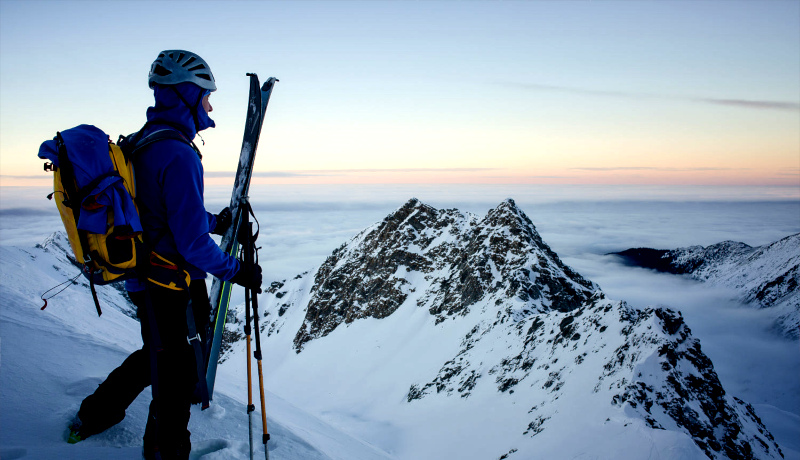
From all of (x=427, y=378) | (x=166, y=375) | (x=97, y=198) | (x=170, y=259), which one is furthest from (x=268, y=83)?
(x=427, y=378)

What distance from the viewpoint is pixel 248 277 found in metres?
4.37

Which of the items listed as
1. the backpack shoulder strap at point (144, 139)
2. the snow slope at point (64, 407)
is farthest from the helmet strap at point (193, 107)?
the snow slope at point (64, 407)

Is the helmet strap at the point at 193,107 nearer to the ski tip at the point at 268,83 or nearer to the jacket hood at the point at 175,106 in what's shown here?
the jacket hood at the point at 175,106

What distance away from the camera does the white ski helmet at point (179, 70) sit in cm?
385

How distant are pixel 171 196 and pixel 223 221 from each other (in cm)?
163

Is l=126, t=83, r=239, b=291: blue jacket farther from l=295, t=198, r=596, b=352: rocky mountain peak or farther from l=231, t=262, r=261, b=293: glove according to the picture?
l=295, t=198, r=596, b=352: rocky mountain peak

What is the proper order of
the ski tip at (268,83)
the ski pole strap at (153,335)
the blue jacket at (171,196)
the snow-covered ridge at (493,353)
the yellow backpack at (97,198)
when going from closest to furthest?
the yellow backpack at (97,198)
the blue jacket at (171,196)
the ski pole strap at (153,335)
the ski tip at (268,83)
the snow-covered ridge at (493,353)

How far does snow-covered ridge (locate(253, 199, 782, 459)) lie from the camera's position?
16250 millimetres

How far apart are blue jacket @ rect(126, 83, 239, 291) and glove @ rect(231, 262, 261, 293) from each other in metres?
0.41

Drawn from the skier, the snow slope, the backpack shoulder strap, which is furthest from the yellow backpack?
the snow slope

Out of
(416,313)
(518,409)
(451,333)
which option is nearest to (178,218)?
(518,409)

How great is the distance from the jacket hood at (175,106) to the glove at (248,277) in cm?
145

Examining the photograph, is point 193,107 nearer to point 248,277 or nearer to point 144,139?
point 144,139

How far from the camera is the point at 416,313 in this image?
63125 mm
